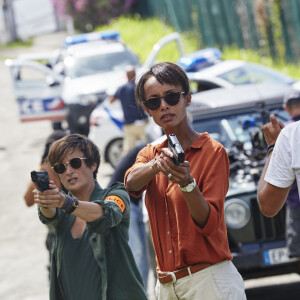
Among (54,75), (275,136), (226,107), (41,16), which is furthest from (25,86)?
(41,16)

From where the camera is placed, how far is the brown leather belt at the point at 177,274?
3666 millimetres

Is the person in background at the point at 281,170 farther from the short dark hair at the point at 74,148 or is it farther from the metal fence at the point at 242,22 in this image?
the metal fence at the point at 242,22

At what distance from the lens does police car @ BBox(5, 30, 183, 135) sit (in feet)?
50.1

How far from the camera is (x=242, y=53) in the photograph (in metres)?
22.6

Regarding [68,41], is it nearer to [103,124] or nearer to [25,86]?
[25,86]

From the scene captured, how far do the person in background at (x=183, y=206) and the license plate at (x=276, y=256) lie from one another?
297 cm

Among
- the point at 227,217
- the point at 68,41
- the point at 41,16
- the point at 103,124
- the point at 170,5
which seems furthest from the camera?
the point at 41,16

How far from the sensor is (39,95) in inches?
672

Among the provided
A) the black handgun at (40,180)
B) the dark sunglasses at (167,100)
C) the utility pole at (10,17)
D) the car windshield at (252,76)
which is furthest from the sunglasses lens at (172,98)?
the utility pole at (10,17)

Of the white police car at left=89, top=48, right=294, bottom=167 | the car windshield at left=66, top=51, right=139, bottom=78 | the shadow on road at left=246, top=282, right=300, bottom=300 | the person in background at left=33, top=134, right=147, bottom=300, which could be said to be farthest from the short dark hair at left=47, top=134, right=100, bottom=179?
the car windshield at left=66, top=51, right=139, bottom=78

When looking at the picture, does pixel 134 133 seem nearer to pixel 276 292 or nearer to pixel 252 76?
pixel 252 76

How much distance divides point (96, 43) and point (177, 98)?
1448 cm

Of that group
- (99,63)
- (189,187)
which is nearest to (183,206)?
(189,187)

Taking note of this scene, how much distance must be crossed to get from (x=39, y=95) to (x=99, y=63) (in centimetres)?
143
